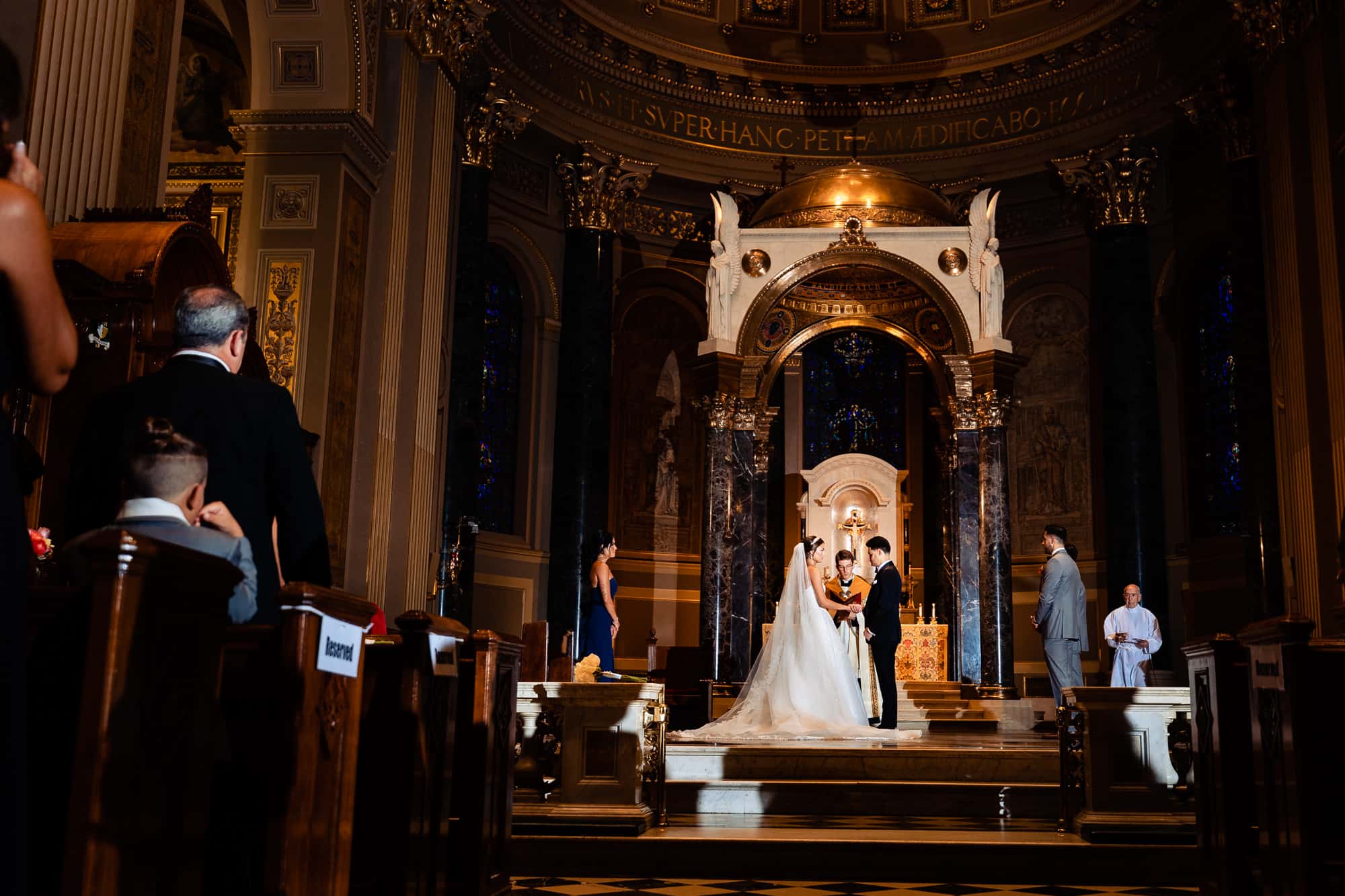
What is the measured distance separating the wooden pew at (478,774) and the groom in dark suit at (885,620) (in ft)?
20.5

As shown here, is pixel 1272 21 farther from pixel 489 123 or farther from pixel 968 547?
pixel 489 123

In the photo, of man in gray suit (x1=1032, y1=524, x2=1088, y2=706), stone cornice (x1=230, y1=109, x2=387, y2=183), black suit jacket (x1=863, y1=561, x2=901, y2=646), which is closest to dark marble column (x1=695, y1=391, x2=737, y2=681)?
black suit jacket (x1=863, y1=561, x2=901, y2=646)

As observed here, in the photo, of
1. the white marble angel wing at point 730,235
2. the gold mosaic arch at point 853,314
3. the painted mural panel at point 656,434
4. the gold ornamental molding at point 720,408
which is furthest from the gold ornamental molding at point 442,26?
the painted mural panel at point 656,434

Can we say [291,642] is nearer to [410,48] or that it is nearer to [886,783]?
[886,783]

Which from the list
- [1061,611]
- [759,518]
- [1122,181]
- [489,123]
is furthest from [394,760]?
[1122,181]

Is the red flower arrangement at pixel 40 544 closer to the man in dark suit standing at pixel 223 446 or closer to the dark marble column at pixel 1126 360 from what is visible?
the man in dark suit standing at pixel 223 446

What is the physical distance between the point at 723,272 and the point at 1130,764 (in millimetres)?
8600

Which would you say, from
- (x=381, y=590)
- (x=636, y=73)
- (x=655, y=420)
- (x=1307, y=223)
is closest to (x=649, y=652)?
(x=655, y=420)

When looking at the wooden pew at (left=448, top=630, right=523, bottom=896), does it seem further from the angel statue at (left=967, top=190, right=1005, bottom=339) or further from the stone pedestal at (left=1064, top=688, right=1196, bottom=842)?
the angel statue at (left=967, top=190, right=1005, bottom=339)

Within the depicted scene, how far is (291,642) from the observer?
315cm

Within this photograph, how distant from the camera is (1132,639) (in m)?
11.9

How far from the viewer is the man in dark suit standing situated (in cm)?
332

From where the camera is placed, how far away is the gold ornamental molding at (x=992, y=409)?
1443 cm

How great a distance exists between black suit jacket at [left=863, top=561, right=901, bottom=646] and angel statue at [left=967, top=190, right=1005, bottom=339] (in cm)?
420
